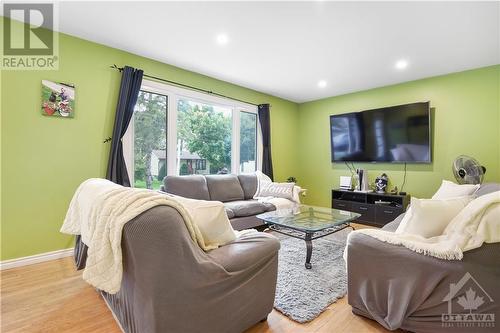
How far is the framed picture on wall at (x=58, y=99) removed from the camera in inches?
102

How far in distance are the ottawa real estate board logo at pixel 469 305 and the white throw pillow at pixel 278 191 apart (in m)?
2.63

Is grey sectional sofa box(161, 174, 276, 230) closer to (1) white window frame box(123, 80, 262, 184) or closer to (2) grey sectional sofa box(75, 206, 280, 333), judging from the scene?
(1) white window frame box(123, 80, 262, 184)

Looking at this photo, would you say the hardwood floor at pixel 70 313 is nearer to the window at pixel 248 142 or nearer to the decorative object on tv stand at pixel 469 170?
the decorative object on tv stand at pixel 469 170

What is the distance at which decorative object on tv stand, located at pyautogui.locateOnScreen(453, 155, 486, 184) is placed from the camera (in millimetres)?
3041

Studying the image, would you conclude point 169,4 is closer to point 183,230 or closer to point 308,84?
point 183,230

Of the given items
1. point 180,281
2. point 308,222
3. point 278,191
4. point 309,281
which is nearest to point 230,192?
point 278,191

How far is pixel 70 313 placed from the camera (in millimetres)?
1698

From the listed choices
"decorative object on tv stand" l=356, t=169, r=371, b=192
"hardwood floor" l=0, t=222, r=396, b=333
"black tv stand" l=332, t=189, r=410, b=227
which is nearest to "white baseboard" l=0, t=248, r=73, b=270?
"hardwood floor" l=0, t=222, r=396, b=333

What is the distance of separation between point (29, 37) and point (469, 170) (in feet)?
17.7

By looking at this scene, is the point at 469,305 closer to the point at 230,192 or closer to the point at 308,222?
the point at 308,222

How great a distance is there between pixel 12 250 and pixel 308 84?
182 inches


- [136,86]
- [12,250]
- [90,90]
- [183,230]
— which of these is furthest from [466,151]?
[12,250]

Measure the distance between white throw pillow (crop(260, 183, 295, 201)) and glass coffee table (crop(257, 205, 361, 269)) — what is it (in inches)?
25.2

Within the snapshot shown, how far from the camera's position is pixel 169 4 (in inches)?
86.4
